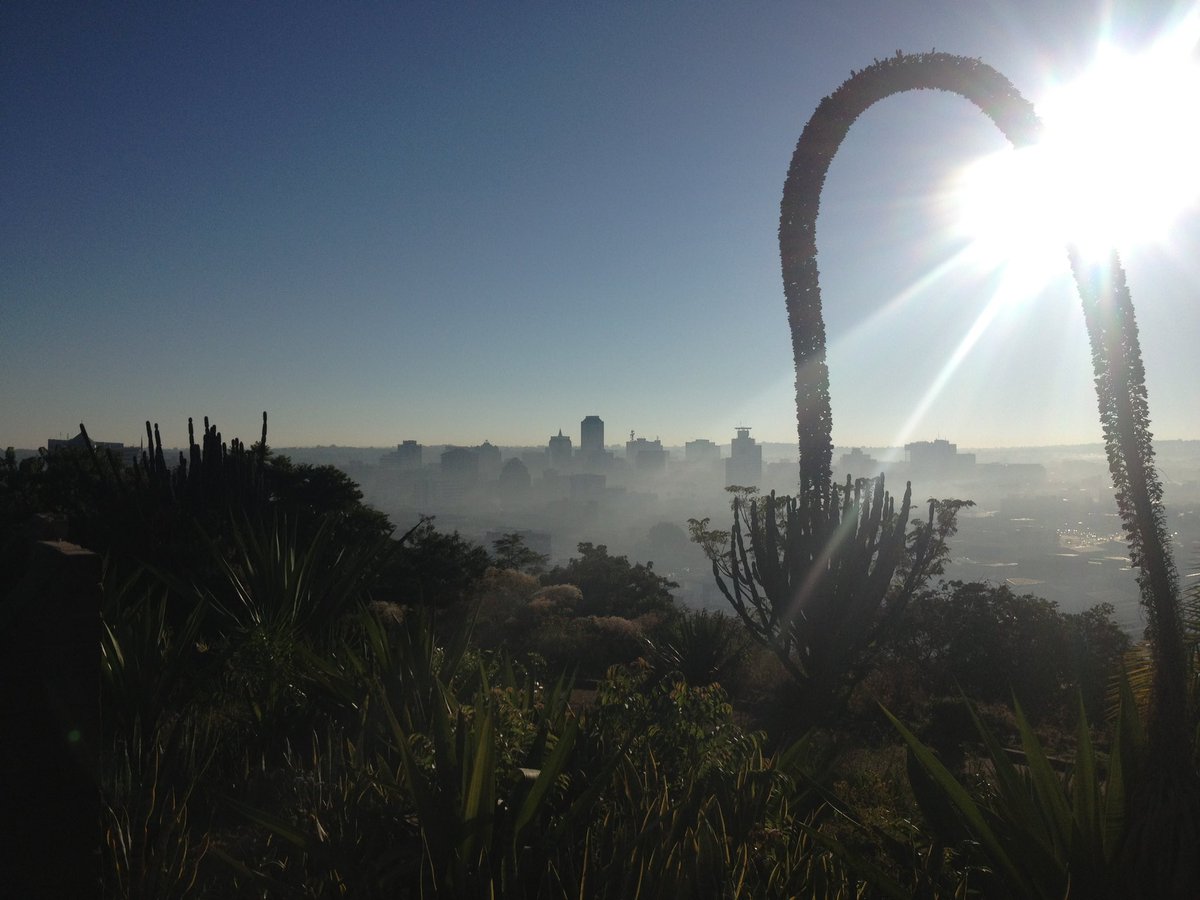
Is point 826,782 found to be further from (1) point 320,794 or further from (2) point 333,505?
(2) point 333,505

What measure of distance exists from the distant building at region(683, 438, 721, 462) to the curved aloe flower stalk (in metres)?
88.8

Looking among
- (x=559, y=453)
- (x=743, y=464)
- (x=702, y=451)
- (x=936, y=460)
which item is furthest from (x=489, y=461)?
(x=936, y=460)

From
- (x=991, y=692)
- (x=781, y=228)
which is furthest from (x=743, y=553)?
(x=991, y=692)

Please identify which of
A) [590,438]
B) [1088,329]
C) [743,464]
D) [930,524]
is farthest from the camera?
[590,438]

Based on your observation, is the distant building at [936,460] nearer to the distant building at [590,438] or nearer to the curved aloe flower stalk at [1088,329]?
the curved aloe flower stalk at [1088,329]

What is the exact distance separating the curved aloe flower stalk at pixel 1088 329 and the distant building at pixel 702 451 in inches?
3496

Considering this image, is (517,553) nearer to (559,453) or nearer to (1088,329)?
(1088,329)

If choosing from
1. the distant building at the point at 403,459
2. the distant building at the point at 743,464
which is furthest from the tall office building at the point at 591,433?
the distant building at the point at 743,464

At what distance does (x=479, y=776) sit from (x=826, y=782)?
2.42 meters

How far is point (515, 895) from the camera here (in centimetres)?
200

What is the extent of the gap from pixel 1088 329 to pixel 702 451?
312 feet

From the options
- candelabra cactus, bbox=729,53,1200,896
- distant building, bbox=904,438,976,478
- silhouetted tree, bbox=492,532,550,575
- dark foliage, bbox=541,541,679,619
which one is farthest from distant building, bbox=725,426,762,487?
candelabra cactus, bbox=729,53,1200,896

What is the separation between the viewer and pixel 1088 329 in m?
3.90

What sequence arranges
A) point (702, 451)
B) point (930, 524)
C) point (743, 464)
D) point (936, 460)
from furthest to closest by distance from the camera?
point (702, 451), point (743, 464), point (936, 460), point (930, 524)
